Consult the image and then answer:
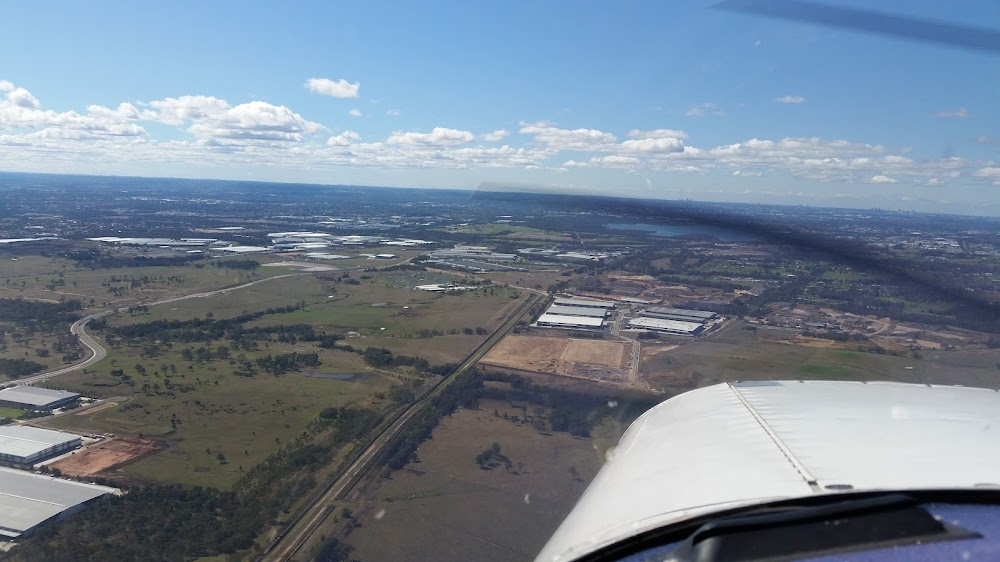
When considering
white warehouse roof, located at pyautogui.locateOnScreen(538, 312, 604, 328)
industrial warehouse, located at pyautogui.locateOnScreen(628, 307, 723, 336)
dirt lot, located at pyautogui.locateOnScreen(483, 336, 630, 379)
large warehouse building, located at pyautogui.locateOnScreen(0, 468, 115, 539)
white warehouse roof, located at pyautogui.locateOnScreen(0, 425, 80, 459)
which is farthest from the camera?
white warehouse roof, located at pyautogui.locateOnScreen(538, 312, 604, 328)

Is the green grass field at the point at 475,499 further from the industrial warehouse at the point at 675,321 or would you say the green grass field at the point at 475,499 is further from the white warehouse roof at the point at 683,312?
the white warehouse roof at the point at 683,312

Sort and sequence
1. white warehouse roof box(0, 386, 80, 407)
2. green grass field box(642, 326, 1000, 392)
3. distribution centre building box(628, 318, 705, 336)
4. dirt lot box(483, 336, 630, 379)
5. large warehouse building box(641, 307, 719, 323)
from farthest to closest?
large warehouse building box(641, 307, 719, 323)
distribution centre building box(628, 318, 705, 336)
dirt lot box(483, 336, 630, 379)
white warehouse roof box(0, 386, 80, 407)
green grass field box(642, 326, 1000, 392)

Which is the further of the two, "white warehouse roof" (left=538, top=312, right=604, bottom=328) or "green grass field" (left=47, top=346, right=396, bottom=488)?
"white warehouse roof" (left=538, top=312, right=604, bottom=328)

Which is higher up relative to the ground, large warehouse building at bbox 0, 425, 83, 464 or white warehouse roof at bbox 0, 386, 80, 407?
large warehouse building at bbox 0, 425, 83, 464

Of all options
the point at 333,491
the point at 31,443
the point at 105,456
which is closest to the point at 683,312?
the point at 333,491

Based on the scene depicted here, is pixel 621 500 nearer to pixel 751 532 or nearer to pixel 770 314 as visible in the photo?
pixel 751 532

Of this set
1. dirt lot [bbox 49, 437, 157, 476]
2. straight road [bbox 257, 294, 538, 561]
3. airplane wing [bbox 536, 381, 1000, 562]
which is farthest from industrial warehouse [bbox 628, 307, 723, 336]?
airplane wing [bbox 536, 381, 1000, 562]

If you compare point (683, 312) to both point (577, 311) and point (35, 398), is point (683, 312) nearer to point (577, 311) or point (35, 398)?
point (577, 311)

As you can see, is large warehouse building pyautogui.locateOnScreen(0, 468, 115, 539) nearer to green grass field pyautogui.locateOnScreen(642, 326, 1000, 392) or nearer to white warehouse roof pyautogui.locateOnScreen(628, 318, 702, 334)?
green grass field pyautogui.locateOnScreen(642, 326, 1000, 392)
